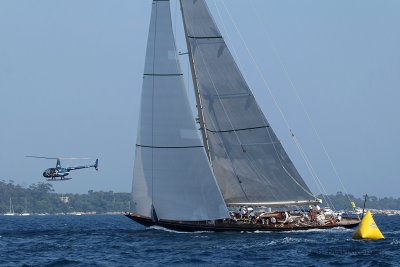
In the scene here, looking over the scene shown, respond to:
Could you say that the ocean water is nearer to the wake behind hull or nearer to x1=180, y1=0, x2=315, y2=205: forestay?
the wake behind hull

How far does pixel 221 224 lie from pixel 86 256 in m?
12.8

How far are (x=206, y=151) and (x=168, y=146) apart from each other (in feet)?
9.81

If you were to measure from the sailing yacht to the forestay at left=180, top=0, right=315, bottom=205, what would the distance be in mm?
59

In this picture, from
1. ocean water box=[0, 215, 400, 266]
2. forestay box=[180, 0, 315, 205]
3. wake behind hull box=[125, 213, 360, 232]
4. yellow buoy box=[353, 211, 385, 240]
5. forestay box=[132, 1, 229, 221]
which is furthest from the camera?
forestay box=[180, 0, 315, 205]

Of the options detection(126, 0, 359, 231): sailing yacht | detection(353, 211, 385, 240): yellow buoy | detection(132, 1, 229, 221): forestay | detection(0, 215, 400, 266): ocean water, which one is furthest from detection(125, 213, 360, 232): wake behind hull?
detection(353, 211, 385, 240): yellow buoy

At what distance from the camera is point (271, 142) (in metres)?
59.0

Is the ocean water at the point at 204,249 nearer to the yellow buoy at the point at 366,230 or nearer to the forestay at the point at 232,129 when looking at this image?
the yellow buoy at the point at 366,230

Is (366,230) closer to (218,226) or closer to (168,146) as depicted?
(218,226)

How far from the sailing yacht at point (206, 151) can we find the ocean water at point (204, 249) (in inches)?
51.4

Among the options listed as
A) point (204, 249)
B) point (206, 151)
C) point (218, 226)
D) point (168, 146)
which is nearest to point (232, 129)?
point (206, 151)

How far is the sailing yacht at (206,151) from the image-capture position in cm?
5656

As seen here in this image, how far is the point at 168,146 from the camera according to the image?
56562 mm

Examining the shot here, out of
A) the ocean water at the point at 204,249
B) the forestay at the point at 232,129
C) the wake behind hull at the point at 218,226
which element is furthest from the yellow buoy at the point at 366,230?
the forestay at the point at 232,129

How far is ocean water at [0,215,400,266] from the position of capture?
43188 millimetres
